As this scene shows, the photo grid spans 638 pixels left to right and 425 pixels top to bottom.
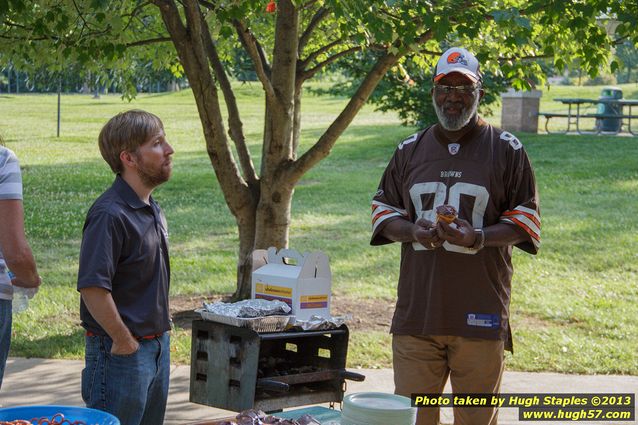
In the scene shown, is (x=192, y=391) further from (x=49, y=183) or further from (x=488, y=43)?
(x=49, y=183)

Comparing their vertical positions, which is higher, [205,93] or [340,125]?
[205,93]

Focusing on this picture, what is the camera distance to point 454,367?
171 inches

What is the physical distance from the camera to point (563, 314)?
10.1 meters

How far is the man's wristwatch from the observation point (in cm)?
413

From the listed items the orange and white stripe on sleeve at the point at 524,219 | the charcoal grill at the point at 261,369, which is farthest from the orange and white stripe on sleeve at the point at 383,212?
the charcoal grill at the point at 261,369

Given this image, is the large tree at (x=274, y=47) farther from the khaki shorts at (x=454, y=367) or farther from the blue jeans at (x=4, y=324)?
the blue jeans at (x=4, y=324)

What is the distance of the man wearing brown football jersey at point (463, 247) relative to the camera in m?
4.26

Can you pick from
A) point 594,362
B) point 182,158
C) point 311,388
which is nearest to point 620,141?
point 182,158

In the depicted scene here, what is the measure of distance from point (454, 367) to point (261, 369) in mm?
1037

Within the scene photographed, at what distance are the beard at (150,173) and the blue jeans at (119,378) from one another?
0.63m

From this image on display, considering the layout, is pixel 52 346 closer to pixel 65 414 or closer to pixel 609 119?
pixel 65 414

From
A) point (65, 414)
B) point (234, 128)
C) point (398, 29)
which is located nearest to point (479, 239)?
point (65, 414)

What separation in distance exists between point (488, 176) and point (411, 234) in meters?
0.41

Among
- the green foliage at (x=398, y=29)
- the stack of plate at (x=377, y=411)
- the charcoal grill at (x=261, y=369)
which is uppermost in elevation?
the green foliage at (x=398, y=29)
